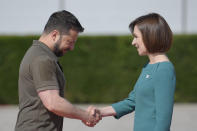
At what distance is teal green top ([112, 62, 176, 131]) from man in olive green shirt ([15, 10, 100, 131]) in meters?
0.48

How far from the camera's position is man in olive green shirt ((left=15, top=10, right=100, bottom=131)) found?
3109 millimetres

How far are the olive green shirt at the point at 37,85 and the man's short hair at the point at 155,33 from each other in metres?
0.68

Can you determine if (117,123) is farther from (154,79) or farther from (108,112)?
(154,79)

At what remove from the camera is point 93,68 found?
36.3ft

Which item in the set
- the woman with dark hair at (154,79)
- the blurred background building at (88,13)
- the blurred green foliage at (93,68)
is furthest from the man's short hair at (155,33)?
the blurred background building at (88,13)

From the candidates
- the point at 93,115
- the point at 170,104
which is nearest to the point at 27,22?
the point at 93,115

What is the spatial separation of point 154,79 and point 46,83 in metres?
0.76

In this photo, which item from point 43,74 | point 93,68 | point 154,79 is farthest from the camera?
point 93,68

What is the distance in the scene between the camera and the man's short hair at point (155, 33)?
3287 millimetres

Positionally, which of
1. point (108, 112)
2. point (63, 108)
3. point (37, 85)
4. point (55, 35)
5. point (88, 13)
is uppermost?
point (55, 35)

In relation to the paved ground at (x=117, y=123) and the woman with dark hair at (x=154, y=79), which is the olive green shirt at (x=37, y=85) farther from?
the paved ground at (x=117, y=123)

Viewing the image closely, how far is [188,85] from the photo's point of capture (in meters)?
11.2

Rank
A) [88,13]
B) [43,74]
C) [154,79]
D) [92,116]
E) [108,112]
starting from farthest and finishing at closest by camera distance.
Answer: [88,13] < [108,112] < [92,116] < [154,79] < [43,74]

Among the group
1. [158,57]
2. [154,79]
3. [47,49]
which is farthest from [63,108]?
[158,57]
